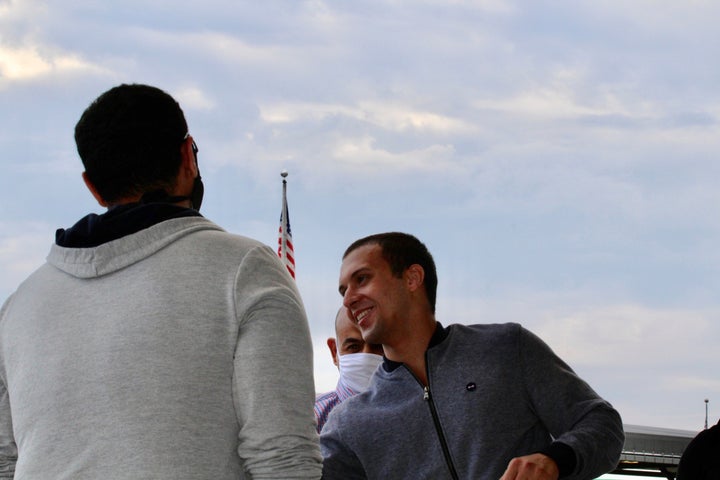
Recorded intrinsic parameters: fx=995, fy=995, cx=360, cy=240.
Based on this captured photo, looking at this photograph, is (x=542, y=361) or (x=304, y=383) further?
(x=542, y=361)

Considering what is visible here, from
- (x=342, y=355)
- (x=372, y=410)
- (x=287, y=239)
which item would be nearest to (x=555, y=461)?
(x=372, y=410)

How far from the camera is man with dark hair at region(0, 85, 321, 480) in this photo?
2.22 meters

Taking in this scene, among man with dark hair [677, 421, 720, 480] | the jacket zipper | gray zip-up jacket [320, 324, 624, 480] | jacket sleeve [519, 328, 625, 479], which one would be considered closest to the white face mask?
gray zip-up jacket [320, 324, 624, 480]

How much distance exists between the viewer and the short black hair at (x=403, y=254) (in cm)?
475

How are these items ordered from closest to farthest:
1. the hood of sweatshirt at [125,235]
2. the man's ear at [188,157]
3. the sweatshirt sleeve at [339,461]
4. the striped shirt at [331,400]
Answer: the hood of sweatshirt at [125,235] → the man's ear at [188,157] → the sweatshirt sleeve at [339,461] → the striped shirt at [331,400]

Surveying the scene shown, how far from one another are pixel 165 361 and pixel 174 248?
29 centimetres

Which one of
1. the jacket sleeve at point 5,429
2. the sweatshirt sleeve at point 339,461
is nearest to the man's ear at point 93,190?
the jacket sleeve at point 5,429

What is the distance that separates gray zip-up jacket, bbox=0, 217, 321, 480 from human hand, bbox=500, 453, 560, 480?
4.55 feet

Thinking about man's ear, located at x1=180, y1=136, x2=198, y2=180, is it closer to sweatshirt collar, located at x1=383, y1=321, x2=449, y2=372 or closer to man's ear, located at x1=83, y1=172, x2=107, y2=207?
man's ear, located at x1=83, y1=172, x2=107, y2=207

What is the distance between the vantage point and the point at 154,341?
2254 mm

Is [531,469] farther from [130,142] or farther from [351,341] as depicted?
[351,341]

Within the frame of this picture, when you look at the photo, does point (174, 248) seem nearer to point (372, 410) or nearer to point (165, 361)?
point (165, 361)

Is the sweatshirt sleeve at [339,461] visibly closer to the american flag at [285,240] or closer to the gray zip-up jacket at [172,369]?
the gray zip-up jacket at [172,369]

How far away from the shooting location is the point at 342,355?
19.5 feet
